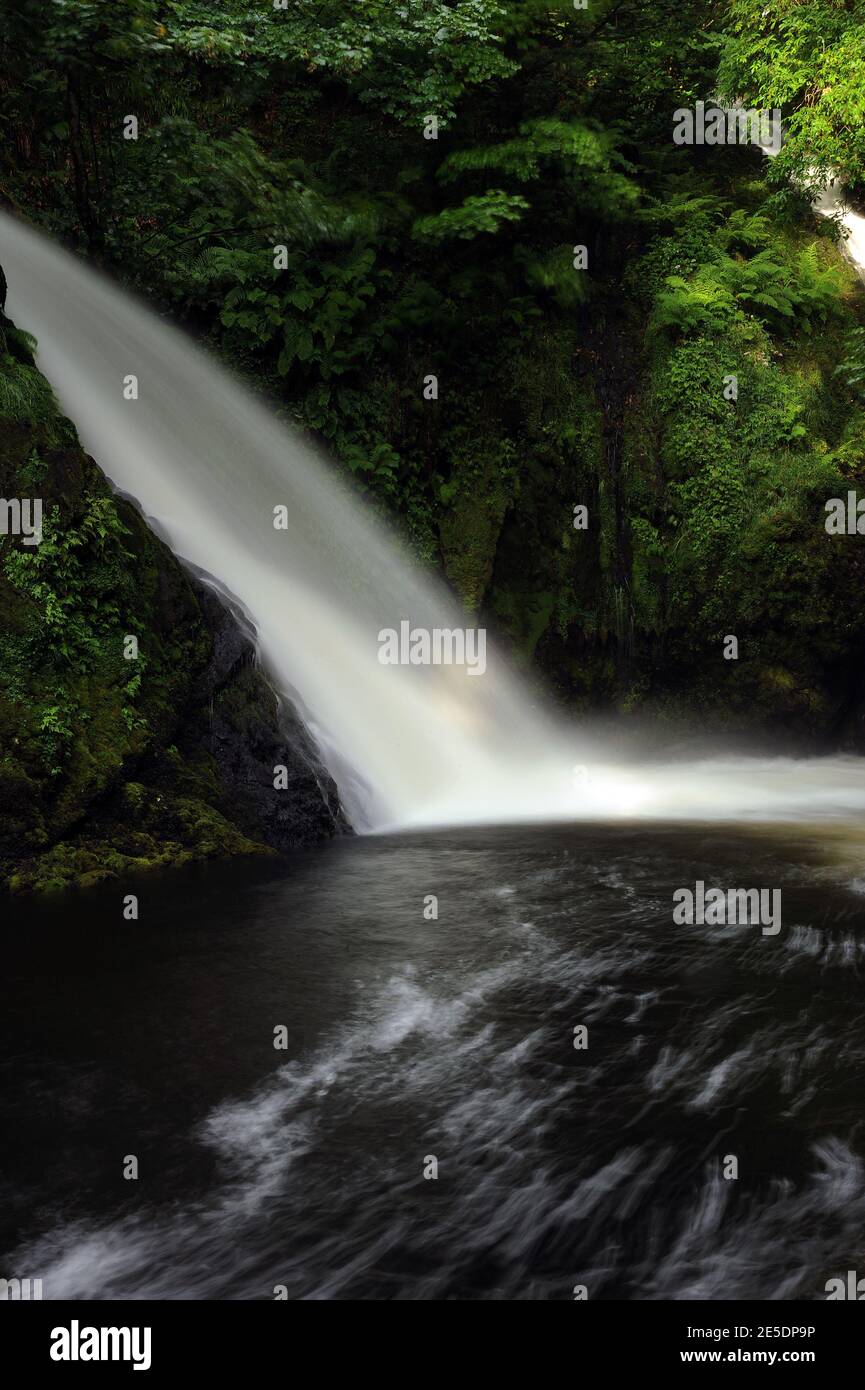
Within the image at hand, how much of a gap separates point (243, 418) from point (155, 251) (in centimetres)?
274

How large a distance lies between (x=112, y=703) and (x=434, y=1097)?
192 inches

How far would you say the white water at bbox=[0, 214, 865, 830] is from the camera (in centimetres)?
968

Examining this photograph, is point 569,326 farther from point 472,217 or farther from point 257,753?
point 257,753

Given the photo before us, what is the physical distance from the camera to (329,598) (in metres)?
11.4

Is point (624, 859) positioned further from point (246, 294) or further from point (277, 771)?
point (246, 294)

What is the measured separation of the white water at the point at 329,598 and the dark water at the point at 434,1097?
3279 millimetres

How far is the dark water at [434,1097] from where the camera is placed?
2.92 metres

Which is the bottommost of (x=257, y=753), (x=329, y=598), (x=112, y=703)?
(x=257, y=753)

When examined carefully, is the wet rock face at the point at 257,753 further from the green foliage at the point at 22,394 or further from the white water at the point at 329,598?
the green foliage at the point at 22,394

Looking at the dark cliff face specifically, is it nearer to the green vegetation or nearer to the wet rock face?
the wet rock face

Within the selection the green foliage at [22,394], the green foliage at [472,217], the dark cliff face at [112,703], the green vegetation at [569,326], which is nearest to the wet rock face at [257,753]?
the dark cliff face at [112,703]

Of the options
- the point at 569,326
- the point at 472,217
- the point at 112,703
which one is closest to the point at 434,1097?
the point at 112,703
